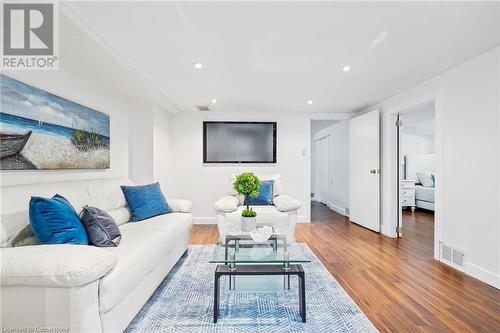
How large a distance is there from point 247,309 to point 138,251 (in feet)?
3.13

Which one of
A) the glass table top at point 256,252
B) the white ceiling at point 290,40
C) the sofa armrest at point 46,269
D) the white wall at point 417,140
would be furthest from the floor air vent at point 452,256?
the white wall at point 417,140

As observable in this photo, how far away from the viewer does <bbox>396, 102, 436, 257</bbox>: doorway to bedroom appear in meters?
5.51

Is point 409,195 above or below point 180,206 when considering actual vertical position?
below

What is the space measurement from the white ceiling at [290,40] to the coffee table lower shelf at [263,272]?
1.88 m

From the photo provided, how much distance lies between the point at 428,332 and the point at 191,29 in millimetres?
2814

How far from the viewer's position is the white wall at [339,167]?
5.99m

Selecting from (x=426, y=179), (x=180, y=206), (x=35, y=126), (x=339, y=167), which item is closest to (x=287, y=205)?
(x=180, y=206)

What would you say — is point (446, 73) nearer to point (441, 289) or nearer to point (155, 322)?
point (441, 289)

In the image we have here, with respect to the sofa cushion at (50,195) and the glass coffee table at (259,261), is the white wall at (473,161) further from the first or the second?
the sofa cushion at (50,195)

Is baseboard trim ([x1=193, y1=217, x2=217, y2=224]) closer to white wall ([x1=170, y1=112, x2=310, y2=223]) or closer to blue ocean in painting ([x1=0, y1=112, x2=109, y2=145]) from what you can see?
white wall ([x1=170, y1=112, x2=310, y2=223])

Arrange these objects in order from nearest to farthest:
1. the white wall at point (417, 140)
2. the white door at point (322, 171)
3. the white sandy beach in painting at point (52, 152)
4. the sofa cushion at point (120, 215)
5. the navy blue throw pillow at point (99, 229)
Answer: the navy blue throw pillow at point (99, 229), the white sandy beach in painting at point (52, 152), the sofa cushion at point (120, 215), the white wall at point (417, 140), the white door at point (322, 171)

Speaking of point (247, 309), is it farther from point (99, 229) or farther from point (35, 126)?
point (35, 126)

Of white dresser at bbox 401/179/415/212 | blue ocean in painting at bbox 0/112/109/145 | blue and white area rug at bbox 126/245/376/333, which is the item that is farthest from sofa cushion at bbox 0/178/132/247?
white dresser at bbox 401/179/415/212

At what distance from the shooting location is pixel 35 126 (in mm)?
2176
